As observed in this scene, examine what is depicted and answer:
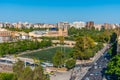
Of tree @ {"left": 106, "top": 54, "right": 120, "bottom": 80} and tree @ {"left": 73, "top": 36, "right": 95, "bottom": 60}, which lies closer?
tree @ {"left": 106, "top": 54, "right": 120, "bottom": 80}

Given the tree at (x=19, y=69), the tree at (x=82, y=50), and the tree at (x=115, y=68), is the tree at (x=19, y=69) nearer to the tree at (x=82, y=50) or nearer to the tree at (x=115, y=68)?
the tree at (x=115, y=68)

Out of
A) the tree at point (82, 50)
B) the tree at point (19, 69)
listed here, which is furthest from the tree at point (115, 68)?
the tree at point (82, 50)

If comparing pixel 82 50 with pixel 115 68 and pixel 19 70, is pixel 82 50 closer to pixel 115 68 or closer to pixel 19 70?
pixel 115 68

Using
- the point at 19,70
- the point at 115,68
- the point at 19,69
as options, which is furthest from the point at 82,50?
the point at 19,70

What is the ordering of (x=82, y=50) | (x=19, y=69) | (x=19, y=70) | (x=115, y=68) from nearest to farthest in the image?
1. (x=19, y=70)
2. (x=19, y=69)
3. (x=115, y=68)
4. (x=82, y=50)

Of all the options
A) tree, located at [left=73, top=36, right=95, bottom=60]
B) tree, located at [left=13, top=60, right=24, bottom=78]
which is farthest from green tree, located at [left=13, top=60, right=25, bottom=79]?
tree, located at [left=73, top=36, right=95, bottom=60]

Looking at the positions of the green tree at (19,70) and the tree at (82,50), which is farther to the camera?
the tree at (82,50)

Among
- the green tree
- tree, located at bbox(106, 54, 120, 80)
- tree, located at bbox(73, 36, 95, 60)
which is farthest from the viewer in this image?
tree, located at bbox(73, 36, 95, 60)

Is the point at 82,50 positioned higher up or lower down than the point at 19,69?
lower down

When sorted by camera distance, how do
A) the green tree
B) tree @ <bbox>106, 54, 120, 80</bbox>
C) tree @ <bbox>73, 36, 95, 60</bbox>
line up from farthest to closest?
tree @ <bbox>73, 36, 95, 60</bbox> < tree @ <bbox>106, 54, 120, 80</bbox> < the green tree

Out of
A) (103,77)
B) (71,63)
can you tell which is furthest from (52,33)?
(103,77)

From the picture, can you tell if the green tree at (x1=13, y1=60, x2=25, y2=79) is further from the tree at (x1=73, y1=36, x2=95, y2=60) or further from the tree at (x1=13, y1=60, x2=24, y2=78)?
the tree at (x1=73, y1=36, x2=95, y2=60)
